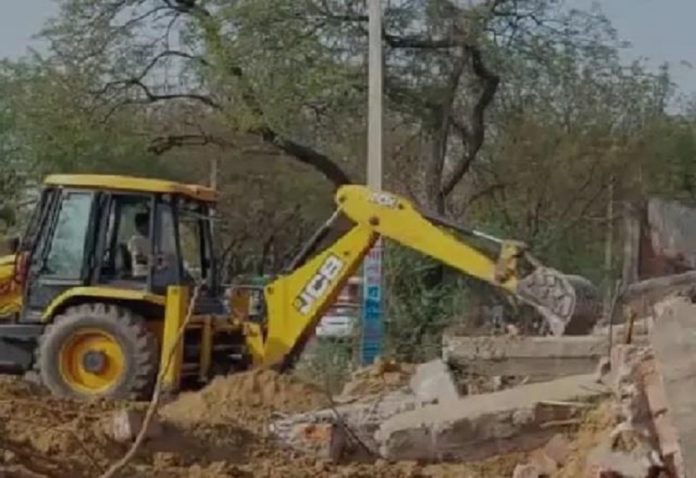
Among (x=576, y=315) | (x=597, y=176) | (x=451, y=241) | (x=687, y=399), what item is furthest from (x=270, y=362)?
(x=597, y=176)

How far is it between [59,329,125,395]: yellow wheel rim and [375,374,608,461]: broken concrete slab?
5.91 meters

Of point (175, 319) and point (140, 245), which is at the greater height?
point (140, 245)

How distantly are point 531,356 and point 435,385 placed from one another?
2.41ft

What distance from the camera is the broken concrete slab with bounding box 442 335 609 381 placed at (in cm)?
1256

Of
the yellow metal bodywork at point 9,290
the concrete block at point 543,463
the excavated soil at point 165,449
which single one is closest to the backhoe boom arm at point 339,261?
the excavated soil at point 165,449

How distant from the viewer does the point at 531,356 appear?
41.8 feet

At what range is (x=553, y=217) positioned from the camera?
32.3 meters

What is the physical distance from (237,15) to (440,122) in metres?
3.69

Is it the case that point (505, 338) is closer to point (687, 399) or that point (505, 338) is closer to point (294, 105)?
point (687, 399)

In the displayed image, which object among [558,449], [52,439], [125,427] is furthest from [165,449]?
[558,449]

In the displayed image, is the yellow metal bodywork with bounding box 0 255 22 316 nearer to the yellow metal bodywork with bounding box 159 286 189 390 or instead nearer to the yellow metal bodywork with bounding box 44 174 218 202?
the yellow metal bodywork with bounding box 44 174 218 202

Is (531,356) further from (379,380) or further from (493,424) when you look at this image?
(379,380)

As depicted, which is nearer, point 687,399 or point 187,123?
point 687,399

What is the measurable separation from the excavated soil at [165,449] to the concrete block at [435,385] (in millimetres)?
1152
